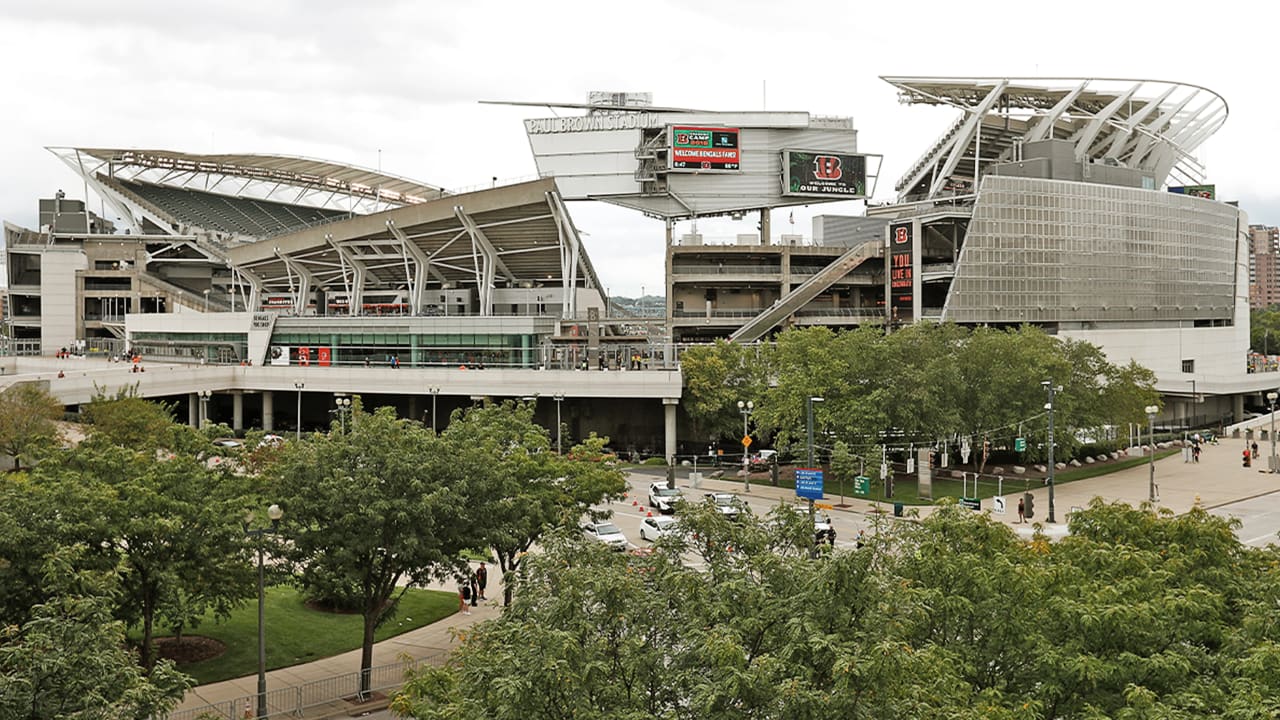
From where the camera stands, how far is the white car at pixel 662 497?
50.5 meters

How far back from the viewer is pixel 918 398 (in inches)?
2180

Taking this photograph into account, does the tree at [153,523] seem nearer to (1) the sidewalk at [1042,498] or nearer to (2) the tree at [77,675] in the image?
(1) the sidewalk at [1042,498]

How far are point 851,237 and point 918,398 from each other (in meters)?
58.1

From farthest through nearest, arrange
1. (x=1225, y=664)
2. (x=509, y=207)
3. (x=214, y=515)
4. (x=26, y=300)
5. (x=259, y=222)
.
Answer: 1. (x=259, y=222)
2. (x=26, y=300)
3. (x=509, y=207)
4. (x=214, y=515)
5. (x=1225, y=664)

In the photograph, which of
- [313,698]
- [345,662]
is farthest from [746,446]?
[313,698]

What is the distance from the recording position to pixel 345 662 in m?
29.6

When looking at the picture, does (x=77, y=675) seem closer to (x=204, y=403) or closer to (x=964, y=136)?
(x=204, y=403)

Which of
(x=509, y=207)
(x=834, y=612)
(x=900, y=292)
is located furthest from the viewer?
(x=900, y=292)

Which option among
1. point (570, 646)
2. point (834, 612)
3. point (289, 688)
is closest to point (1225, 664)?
point (834, 612)

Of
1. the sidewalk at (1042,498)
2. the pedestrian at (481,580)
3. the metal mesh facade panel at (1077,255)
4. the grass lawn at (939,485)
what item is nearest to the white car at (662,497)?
the sidewalk at (1042,498)

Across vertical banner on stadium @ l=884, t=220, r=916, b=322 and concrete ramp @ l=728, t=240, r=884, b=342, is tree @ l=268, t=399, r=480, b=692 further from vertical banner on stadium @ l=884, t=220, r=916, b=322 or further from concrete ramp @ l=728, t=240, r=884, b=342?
vertical banner on stadium @ l=884, t=220, r=916, b=322

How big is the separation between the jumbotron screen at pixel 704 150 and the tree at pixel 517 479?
63.4 meters

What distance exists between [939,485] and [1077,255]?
52.0m

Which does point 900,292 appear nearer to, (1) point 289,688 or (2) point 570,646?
(1) point 289,688
